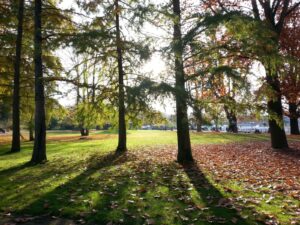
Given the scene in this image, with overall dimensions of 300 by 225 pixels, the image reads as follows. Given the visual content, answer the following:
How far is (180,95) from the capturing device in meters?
10.4

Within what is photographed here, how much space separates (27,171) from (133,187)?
15.9ft

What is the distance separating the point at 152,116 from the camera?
13078 millimetres

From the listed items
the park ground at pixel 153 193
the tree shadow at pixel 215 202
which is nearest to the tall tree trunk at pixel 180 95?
the park ground at pixel 153 193

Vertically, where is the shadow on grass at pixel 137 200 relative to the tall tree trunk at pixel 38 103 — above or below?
below

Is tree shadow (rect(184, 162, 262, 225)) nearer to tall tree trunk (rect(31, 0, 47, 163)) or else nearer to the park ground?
the park ground

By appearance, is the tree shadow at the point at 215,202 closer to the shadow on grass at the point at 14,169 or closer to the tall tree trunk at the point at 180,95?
the tall tree trunk at the point at 180,95

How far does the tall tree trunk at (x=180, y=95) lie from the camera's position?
10.6 m

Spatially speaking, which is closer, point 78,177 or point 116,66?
point 78,177

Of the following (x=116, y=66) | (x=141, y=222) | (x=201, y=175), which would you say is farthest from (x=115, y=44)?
(x=141, y=222)

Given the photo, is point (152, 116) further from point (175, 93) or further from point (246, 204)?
point (246, 204)

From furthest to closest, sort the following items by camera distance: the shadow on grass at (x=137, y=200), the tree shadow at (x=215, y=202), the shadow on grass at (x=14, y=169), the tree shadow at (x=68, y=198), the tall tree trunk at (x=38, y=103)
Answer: the tall tree trunk at (x=38, y=103), the shadow on grass at (x=14, y=169), the tree shadow at (x=68, y=198), the shadow on grass at (x=137, y=200), the tree shadow at (x=215, y=202)

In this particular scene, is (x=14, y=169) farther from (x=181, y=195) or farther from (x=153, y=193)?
(x=181, y=195)

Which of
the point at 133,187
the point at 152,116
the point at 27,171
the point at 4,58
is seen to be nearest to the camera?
the point at 133,187

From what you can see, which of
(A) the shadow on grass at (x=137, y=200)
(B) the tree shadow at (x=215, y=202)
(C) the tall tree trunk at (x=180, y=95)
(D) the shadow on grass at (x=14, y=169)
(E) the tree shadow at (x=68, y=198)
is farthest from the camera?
(D) the shadow on grass at (x=14, y=169)
